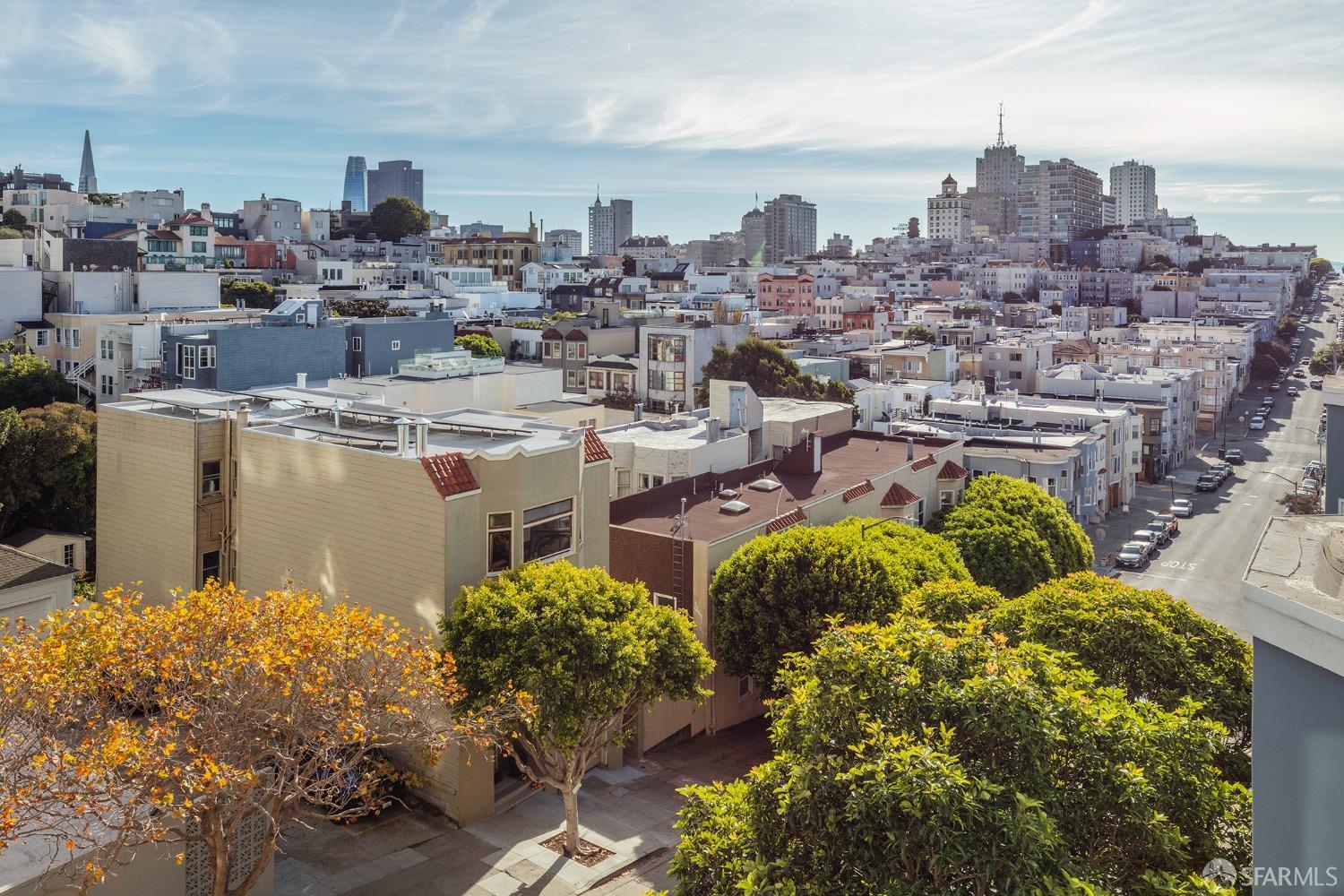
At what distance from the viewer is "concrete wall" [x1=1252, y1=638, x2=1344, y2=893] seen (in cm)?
898

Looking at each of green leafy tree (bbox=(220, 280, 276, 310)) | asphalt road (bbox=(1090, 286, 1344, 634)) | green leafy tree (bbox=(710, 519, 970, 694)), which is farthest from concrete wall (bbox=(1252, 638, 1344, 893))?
green leafy tree (bbox=(220, 280, 276, 310))

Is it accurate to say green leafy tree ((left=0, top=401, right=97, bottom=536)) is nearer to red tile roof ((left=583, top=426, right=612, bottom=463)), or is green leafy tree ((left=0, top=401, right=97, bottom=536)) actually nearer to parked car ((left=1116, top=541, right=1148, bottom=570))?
red tile roof ((left=583, top=426, right=612, bottom=463))

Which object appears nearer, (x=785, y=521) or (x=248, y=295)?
(x=785, y=521)

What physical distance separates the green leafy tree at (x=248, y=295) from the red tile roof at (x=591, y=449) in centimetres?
7342

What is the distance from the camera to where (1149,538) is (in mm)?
67062

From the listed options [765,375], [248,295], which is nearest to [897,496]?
[765,375]

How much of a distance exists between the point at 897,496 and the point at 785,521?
8.02 m

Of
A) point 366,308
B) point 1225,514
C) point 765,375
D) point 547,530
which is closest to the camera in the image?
point 547,530

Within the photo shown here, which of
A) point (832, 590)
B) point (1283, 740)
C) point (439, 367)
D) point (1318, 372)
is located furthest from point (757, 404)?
point (1318, 372)

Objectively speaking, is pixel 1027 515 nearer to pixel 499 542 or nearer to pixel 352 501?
pixel 499 542

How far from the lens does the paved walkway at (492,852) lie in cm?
2323

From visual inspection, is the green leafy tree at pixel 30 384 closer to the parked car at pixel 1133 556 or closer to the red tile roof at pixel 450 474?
the red tile roof at pixel 450 474

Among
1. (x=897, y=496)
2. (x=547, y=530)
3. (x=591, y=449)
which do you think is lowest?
(x=897, y=496)

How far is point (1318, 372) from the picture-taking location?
151250mm
